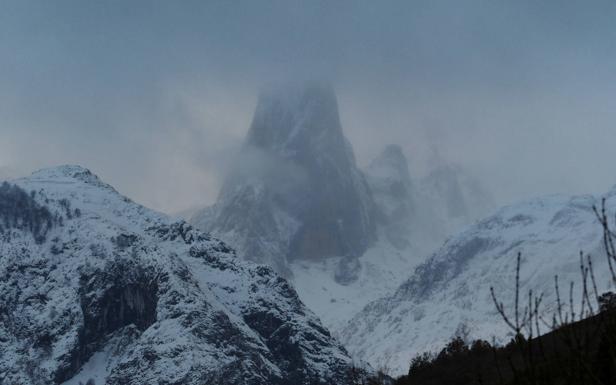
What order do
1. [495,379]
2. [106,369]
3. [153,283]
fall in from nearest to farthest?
1. [495,379]
2. [106,369]
3. [153,283]

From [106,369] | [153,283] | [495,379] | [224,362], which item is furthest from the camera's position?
[153,283]

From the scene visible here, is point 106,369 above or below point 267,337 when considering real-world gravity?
below

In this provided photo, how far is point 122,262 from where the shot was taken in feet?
644

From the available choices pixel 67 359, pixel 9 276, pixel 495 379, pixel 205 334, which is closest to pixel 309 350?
pixel 205 334

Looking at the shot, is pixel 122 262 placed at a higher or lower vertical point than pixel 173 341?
higher

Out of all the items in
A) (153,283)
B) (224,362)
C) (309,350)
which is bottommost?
(224,362)

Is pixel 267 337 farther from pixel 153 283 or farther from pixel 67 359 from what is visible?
pixel 67 359

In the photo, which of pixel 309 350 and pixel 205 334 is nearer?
pixel 205 334

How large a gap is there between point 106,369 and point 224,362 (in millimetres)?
30943

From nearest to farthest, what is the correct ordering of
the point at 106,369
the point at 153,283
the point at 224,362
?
the point at 224,362 < the point at 106,369 < the point at 153,283

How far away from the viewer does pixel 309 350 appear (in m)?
194

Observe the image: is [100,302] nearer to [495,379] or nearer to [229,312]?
[229,312]

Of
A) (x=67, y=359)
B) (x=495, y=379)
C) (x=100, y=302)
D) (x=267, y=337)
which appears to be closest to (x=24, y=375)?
(x=67, y=359)

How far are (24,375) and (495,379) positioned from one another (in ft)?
579
